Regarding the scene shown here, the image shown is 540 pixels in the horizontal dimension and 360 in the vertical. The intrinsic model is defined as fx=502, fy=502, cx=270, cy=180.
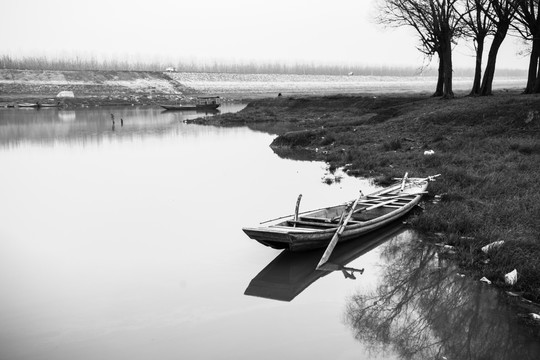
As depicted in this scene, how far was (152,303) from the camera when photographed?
751 centimetres

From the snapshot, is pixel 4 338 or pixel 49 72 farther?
pixel 49 72

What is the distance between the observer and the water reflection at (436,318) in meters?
6.11

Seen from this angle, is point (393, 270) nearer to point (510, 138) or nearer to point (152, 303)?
point (152, 303)

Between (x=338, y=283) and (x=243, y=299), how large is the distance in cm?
160

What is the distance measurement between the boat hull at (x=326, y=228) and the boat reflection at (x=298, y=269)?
21cm

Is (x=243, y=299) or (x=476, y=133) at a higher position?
(x=476, y=133)

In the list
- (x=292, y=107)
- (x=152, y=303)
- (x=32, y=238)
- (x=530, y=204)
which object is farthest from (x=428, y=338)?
(x=292, y=107)

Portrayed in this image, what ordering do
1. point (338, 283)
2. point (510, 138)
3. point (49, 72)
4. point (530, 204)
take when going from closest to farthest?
Result: point (338, 283) → point (530, 204) → point (510, 138) → point (49, 72)

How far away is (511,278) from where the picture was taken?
7.32 meters

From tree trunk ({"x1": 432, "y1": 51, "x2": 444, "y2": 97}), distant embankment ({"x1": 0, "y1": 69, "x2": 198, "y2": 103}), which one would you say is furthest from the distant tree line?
tree trunk ({"x1": 432, "y1": 51, "x2": 444, "y2": 97})

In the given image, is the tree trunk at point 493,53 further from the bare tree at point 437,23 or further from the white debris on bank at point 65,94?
the white debris on bank at point 65,94

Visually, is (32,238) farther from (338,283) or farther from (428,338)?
(428,338)

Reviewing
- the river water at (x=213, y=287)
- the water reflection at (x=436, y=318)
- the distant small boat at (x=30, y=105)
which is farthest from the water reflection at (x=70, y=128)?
the water reflection at (x=436, y=318)

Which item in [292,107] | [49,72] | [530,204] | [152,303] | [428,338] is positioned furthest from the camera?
[49,72]
